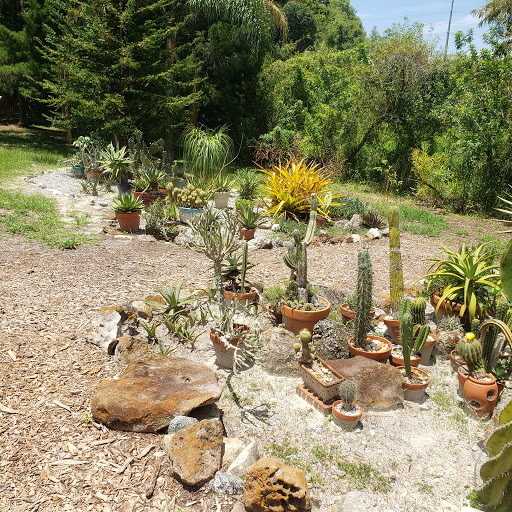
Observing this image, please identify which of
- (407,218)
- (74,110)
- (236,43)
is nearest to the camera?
(407,218)

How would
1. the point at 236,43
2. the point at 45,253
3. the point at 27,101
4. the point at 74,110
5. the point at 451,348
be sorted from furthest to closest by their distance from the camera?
1. the point at 27,101
2. the point at 236,43
3. the point at 74,110
4. the point at 45,253
5. the point at 451,348

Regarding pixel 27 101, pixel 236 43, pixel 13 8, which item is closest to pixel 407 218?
pixel 236 43

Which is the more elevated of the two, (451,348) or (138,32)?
(138,32)

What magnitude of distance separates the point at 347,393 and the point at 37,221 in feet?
20.1

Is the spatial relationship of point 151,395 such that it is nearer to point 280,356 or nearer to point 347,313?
Answer: point 280,356

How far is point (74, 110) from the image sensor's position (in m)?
11.3

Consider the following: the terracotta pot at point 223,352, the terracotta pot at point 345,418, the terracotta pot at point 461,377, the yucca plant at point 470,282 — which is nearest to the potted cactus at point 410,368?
the terracotta pot at point 461,377

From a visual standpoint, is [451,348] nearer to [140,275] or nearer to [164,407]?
[164,407]

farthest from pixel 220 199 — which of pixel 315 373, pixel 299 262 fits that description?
pixel 315 373

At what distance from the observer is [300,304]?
4.14 m

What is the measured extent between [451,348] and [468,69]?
10.1 m

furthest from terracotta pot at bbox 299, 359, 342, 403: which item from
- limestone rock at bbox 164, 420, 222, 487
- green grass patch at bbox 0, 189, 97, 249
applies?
green grass patch at bbox 0, 189, 97, 249

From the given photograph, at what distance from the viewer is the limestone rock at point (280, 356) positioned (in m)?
3.68

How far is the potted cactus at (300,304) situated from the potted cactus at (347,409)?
0.97 m
